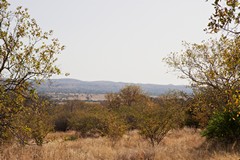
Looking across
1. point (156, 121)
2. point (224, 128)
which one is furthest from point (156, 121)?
point (224, 128)

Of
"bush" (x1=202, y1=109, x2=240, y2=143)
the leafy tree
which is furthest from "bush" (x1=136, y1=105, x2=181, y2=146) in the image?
"bush" (x1=202, y1=109, x2=240, y2=143)

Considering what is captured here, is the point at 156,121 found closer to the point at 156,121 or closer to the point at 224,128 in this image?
the point at 156,121

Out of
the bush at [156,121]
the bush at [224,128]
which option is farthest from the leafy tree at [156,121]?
the bush at [224,128]

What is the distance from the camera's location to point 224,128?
46.0 feet

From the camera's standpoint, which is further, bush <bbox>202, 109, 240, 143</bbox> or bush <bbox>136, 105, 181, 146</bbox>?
bush <bbox>136, 105, 181, 146</bbox>

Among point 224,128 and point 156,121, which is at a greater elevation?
point 224,128

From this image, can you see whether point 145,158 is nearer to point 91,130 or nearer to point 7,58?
point 7,58

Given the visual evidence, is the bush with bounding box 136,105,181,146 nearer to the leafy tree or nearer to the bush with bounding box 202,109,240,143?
the leafy tree

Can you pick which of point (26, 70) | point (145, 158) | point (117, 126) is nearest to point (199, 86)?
point (145, 158)

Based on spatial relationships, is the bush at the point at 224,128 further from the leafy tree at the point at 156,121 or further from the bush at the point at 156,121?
the bush at the point at 156,121

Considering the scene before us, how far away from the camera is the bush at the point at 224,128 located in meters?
13.7

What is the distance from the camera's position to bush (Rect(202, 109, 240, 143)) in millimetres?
13713

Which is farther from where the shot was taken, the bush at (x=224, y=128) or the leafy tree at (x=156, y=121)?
the leafy tree at (x=156, y=121)

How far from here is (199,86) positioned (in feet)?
51.6
